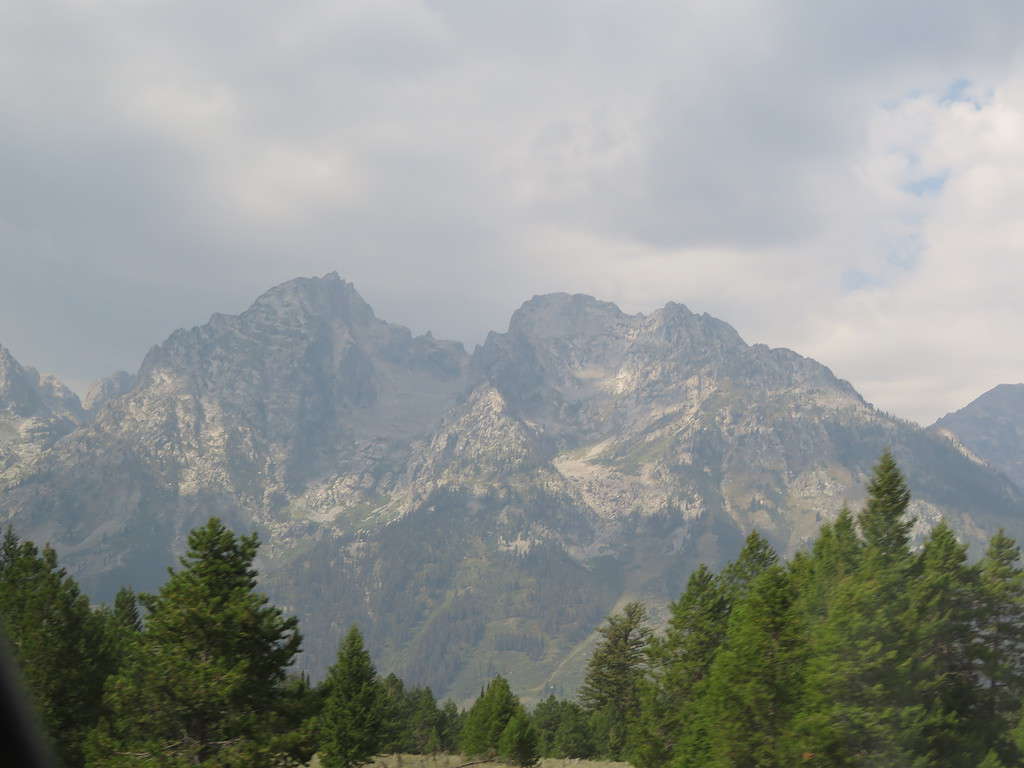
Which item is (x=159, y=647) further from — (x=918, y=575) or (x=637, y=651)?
(x=637, y=651)

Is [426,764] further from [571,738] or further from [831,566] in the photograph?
[571,738]

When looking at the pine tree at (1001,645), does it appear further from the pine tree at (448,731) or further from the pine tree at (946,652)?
the pine tree at (448,731)

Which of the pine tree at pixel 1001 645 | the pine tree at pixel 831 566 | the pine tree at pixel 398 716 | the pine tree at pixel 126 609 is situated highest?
the pine tree at pixel 126 609

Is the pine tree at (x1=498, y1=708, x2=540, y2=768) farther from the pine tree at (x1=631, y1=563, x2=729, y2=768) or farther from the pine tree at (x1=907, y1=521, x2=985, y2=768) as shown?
the pine tree at (x1=907, y1=521, x2=985, y2=768)

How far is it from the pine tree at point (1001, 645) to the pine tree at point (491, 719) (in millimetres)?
48424

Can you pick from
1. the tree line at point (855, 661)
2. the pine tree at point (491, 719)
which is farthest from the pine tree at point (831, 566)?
the pine tree at point (491, 719)

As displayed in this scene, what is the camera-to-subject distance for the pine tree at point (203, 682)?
28094 mm

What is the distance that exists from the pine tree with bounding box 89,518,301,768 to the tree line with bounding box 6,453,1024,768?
8 cm

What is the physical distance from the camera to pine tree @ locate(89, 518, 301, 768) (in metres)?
28.1

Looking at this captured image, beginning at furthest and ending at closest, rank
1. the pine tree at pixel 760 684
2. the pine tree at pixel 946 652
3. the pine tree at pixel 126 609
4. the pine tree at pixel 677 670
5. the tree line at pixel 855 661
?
the pine tree at pixel 126 609, the pine tree at pixel 677 670, the pine tree at pixel 946 652, the pine tree at pixel 760 684, the tree line at pixel 855 661

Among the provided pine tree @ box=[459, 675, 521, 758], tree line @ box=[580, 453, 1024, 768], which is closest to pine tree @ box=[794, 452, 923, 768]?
tree line @ box=[580, 453, 1024, 768]

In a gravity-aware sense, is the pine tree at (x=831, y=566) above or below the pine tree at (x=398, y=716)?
above

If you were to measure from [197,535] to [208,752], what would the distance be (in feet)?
27.6

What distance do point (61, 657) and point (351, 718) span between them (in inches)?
835
